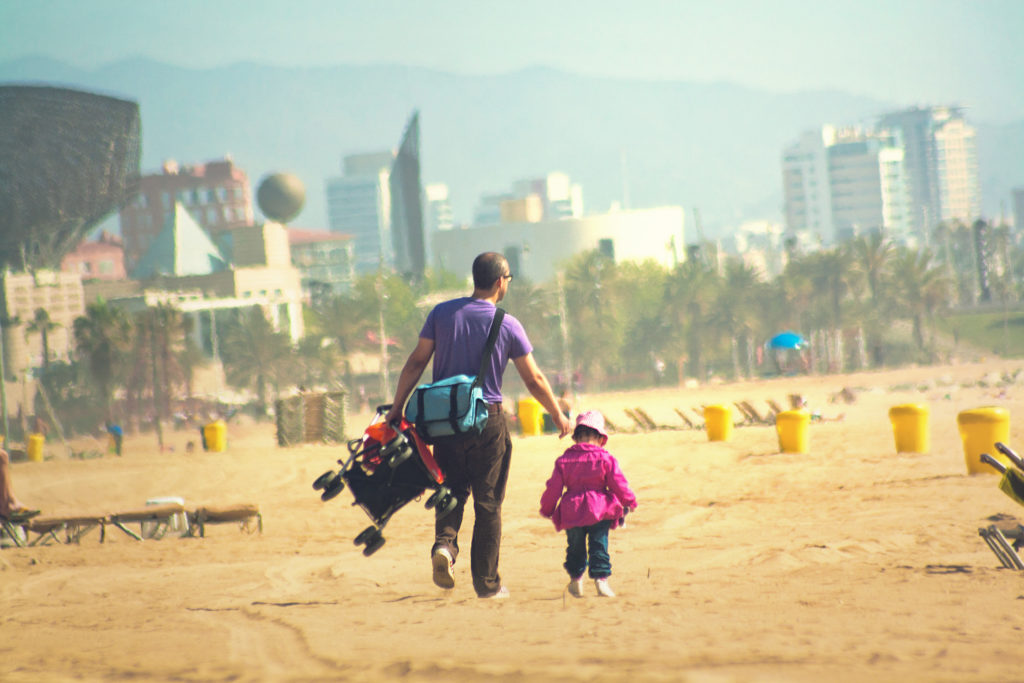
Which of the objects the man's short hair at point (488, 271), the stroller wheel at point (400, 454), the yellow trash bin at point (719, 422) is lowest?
the yellow trash bin at point (719, 422)

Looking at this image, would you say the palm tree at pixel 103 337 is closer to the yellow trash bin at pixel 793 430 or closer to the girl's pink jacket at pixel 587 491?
the yellow trash bin at pixel 793 430

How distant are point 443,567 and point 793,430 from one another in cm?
996

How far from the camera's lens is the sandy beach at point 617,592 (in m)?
4.84

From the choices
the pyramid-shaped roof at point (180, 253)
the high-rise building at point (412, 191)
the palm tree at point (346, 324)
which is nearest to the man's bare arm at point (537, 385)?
the palm tree at point (346, 324)

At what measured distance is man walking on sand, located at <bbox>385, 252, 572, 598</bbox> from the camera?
20.8 feet

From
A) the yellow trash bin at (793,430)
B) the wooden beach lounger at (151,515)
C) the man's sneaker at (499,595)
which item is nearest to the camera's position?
the man's sneaker at (499,595)

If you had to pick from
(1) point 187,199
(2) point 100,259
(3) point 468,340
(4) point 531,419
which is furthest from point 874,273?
(1) point 187,199

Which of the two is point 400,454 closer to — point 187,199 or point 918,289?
point 918,289

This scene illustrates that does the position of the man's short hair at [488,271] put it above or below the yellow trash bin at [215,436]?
above

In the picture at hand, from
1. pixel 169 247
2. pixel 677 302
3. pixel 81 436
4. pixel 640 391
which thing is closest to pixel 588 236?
pixel 169 247

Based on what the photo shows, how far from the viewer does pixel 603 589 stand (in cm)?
668

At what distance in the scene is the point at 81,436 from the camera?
2184 inches

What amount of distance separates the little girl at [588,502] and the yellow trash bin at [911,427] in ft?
28.8

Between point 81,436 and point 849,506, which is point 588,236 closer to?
point 81,436
